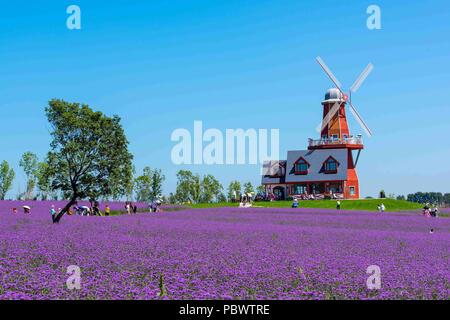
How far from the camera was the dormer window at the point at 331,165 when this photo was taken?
8156 centimetres

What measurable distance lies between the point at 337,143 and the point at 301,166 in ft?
21.5

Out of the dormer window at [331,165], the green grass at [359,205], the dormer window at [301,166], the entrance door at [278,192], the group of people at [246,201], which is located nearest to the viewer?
the green grass at [359,205]

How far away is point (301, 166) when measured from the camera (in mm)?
84375

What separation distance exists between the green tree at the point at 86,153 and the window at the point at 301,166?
56.1 meters

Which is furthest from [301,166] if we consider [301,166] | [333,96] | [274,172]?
[333,96]

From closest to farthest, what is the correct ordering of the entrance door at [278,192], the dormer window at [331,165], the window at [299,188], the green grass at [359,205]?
the green grass at [359,205] → the dormer window at [331,165] → the window at [299,188] → the entrance door at [278,192]

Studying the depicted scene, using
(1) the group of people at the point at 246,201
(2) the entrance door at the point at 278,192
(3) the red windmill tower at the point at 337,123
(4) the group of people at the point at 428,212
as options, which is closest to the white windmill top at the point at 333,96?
(3) the red windmill tower at the point at 337,123

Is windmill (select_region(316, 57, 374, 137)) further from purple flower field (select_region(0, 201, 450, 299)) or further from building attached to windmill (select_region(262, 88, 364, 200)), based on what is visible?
purple flower field (select_region(0, 201, 450, 299))

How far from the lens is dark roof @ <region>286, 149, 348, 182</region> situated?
265 feet

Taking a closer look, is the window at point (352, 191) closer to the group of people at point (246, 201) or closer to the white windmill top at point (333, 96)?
the white windmill top at point (333, 96)

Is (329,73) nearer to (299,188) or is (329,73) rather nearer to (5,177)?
(299,188)

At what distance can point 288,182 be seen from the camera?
274ft
